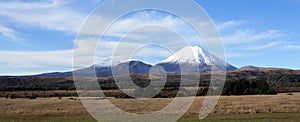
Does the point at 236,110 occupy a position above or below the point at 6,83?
below

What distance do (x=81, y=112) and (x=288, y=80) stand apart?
411 ft

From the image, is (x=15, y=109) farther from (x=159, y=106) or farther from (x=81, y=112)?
→ (x=159, y=106)

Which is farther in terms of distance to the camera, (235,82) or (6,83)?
(6,83)

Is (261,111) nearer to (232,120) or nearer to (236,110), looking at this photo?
(236,110)

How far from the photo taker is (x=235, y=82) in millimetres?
107000

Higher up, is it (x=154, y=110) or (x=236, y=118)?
(x=154, y=110)

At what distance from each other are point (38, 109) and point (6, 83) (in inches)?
5006

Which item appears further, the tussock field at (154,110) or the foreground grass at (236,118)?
the tussock field at (154,110)

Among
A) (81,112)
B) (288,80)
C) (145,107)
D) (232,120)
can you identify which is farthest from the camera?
(288,80)

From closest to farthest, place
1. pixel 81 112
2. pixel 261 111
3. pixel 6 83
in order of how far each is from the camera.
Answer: pixel 261 111, pixel 81 112, pixel 6 83

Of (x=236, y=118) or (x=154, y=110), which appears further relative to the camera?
(x=154, y=110)

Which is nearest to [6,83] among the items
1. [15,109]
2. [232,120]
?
[15,109]

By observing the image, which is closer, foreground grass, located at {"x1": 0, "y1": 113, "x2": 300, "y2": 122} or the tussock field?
foreground grass, located at {"x1": 0, "y1": 113, "x2": 300, "y2": 122}

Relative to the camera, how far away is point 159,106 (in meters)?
65.1
